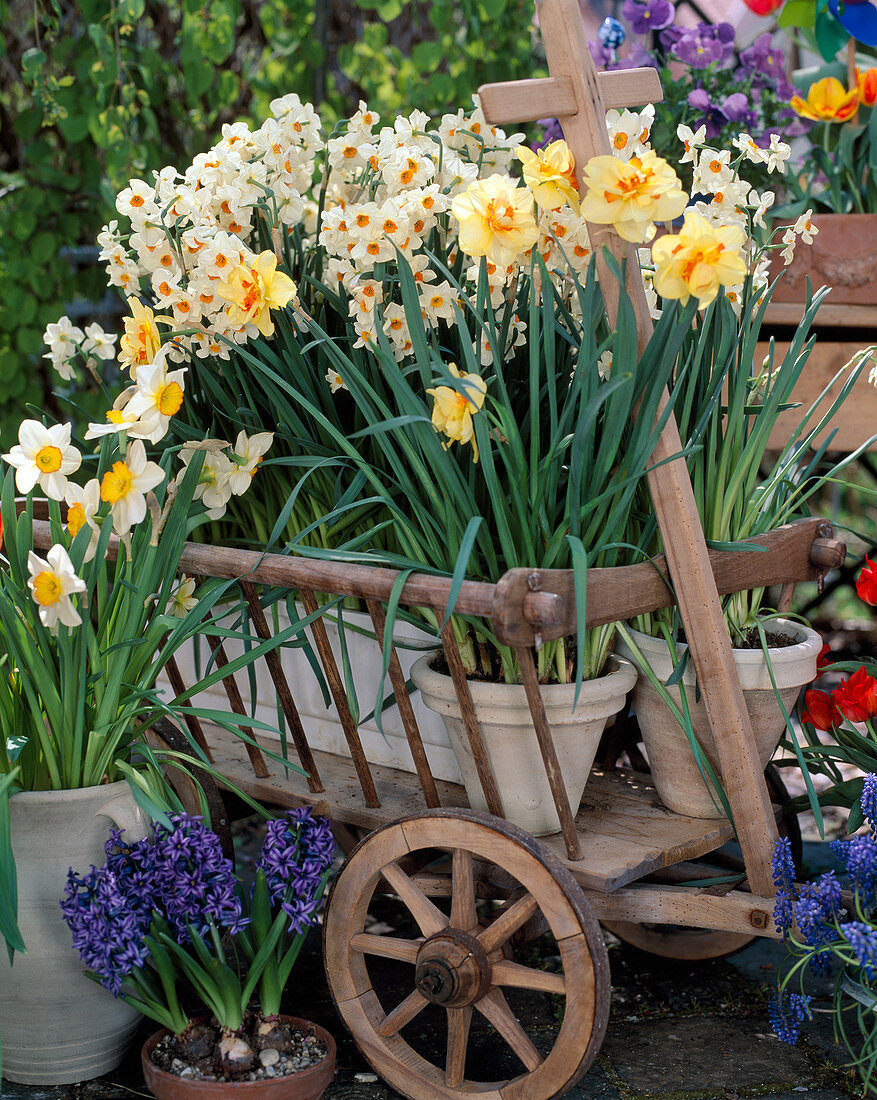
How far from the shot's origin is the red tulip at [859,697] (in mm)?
1540

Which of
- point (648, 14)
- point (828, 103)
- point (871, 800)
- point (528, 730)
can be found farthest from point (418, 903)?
point (648, 14)

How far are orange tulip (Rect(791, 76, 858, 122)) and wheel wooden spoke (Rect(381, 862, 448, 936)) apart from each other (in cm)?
146

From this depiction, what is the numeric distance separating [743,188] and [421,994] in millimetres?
987

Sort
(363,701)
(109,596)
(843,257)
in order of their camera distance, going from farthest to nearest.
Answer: (843,257), (363,701), (109,596)

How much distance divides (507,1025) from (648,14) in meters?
1.85

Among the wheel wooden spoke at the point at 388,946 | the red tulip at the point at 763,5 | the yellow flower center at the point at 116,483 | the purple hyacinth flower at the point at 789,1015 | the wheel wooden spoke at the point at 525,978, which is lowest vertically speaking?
the purple hyacinth flower at the point at 789,1015

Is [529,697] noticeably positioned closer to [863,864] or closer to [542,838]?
[542,838]

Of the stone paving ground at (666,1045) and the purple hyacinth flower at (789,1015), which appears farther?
the stone paving ground at (666,1045)

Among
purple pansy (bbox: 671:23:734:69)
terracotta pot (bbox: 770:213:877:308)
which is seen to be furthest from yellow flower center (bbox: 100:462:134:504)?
purple pansy (bbox: 671:23:734:69)

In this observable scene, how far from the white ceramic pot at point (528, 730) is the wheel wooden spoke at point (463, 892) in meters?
0.10

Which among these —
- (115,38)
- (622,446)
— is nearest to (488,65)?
(115,38)

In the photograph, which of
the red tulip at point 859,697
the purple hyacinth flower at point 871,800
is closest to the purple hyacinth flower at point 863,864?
the purple hyacinth flower at point 871,800

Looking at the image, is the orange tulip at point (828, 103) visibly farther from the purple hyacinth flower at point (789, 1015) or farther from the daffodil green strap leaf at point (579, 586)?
the purple hyacinth flower at point (789, 1015)

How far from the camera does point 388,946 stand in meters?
1.36
